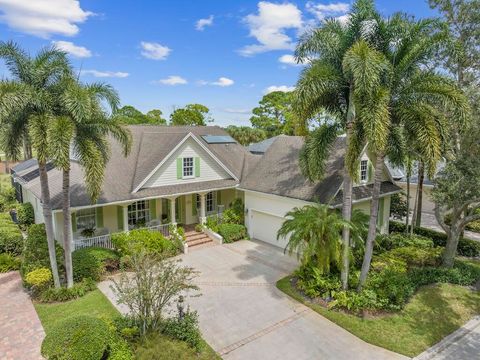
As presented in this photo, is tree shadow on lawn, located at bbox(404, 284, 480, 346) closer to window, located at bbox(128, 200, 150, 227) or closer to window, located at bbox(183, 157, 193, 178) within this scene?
window, located at bbox(183, 157, 193, 178)

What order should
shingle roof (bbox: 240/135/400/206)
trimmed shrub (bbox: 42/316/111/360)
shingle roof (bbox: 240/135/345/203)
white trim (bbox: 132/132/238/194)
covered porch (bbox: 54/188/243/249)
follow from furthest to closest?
white trim (bbox: 132/132/238/194) → shingle roof (bbox: 240/135/345/203) → shingle roof (bbox: 240/135/400/206) → covered porch (bbox: 54/188/243/249) → trimmed shrub (bbox: 42/316/111/360)

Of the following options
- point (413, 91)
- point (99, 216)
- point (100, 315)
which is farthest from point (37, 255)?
point (413, 91)

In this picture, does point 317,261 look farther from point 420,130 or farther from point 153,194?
point 153,194

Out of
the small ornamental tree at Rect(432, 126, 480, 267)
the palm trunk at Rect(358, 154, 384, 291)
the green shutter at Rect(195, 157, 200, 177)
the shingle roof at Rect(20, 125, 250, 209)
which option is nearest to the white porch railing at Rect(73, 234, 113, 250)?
the shingle roof at Rect(20, 125, 250, 209)

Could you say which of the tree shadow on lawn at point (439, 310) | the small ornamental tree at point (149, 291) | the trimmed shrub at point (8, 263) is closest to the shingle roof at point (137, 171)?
the trimmed shrub at point (8, 263)

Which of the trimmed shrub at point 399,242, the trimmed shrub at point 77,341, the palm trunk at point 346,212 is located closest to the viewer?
the trimmed shrub at point 77,341

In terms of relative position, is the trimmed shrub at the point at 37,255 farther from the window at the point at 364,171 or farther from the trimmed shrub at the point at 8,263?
the window at the point at 364,171
